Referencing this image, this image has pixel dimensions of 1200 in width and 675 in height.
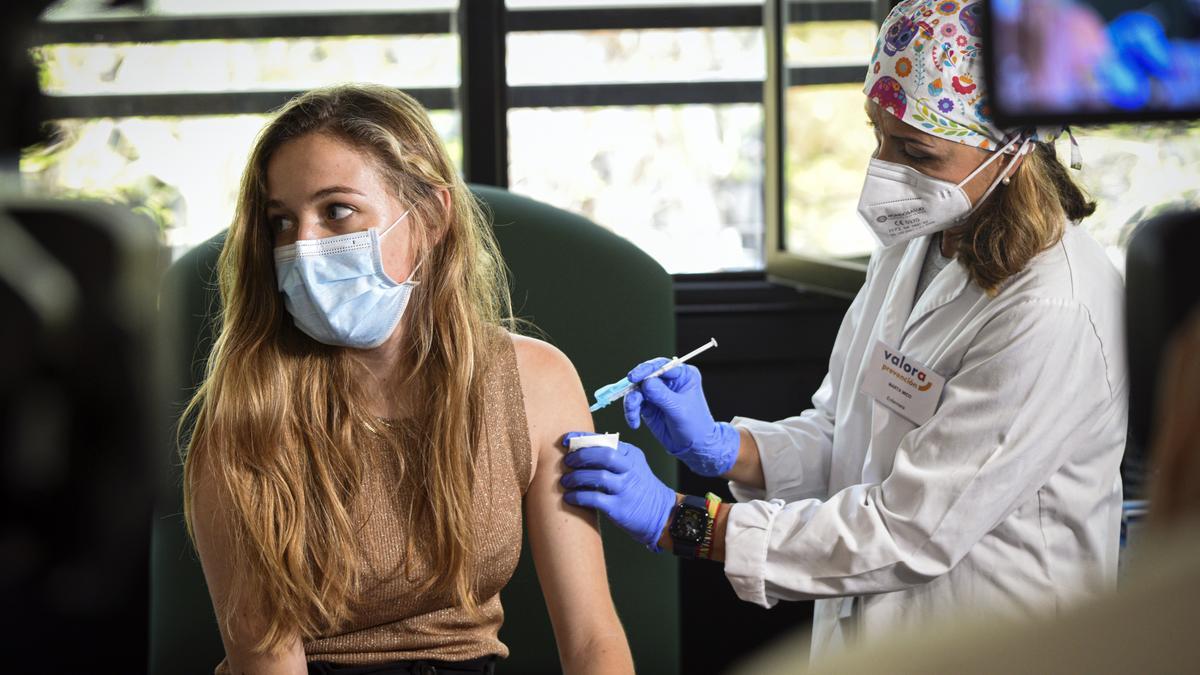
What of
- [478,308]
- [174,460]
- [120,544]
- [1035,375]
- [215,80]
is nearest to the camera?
[1035,375]

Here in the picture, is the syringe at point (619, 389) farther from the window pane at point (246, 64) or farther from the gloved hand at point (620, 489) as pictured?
the window pane at point (246, 64)

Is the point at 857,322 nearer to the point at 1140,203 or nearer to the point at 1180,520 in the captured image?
the point at 1140,203

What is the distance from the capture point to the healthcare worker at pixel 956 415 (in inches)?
61.2

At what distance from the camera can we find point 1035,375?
1.53 m

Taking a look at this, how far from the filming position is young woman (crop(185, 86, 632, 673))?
1.59 m

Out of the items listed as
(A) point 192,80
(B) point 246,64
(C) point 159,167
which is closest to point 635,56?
(B) point 246,64

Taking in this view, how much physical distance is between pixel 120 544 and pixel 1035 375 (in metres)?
1.93

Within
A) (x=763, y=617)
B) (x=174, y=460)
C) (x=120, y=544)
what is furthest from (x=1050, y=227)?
(x=120, y=544)

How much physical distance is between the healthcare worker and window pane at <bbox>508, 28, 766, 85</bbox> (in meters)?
1.35

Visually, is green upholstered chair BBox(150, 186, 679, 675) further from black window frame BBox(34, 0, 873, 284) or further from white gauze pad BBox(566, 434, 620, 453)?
black window frame BBox(34, 0, 873, 284)

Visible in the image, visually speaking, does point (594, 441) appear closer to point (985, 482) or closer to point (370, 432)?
point (370, 432)

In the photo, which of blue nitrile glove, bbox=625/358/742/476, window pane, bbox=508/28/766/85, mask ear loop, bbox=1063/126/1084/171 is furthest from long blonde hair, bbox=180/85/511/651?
window pane, bbox=508/28/766/85

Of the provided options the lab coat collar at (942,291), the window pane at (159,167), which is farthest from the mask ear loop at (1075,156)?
the window pane at (159,167)

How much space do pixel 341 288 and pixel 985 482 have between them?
2.79ft
